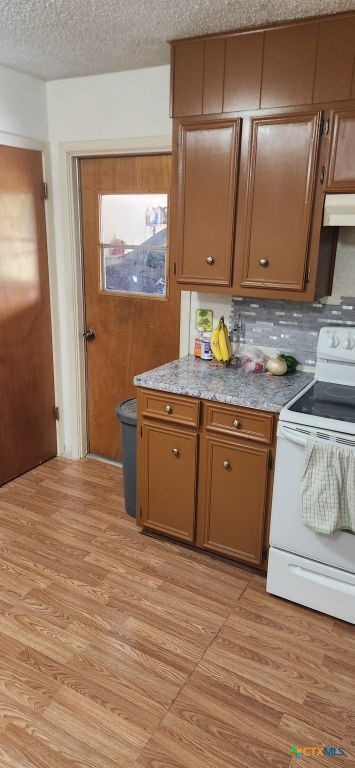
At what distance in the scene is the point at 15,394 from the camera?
129 inches

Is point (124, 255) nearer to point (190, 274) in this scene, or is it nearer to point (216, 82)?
point (190, 274)

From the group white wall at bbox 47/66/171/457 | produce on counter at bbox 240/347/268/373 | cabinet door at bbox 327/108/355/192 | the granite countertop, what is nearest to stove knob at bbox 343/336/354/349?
the granite countertop

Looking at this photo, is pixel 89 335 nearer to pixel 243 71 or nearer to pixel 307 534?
pixel 243 71

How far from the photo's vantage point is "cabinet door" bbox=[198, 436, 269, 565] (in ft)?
7.63

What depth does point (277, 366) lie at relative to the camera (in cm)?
255

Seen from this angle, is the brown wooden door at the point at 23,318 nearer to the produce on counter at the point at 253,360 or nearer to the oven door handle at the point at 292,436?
the produce on counter at the point at 253,360

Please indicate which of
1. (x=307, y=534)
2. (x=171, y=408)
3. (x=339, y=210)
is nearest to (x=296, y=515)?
(x=307, y=534)

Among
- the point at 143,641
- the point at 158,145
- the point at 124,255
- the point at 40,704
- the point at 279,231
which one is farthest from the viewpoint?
the point at 124,255

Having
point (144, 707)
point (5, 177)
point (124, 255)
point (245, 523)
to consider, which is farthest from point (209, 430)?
point (5, 177)

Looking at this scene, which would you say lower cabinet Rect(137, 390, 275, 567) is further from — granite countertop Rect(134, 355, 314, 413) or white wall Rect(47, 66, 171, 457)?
white wall Rect(47, 66, 171, 457)

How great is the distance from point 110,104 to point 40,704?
116 inches

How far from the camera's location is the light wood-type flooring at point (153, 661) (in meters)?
1.67

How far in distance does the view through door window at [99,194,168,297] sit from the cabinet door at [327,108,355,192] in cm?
110

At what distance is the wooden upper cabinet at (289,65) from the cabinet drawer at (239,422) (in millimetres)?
1329
